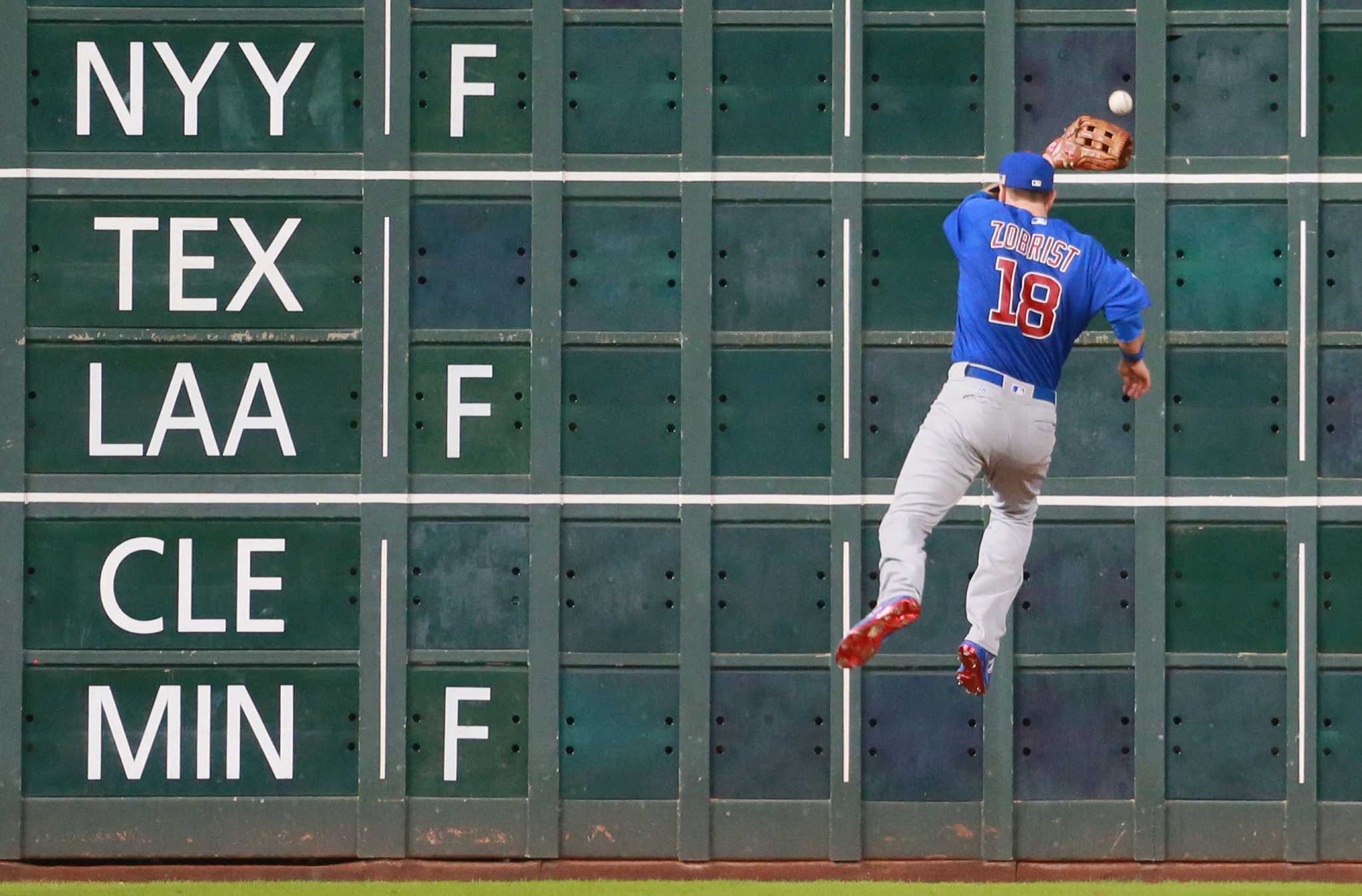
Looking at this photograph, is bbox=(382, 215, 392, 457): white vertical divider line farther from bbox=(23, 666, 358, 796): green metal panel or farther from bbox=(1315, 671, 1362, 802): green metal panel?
bbox=(1315, 671, 1362, 802): green metal panel

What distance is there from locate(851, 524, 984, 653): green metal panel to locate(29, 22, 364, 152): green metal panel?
5.16 meters

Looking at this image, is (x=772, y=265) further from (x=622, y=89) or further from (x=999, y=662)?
(x=999, y=662)

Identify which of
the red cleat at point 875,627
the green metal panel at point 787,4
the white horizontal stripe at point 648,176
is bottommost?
the red cleat at point 875,627

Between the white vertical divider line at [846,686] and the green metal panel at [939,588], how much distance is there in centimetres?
9

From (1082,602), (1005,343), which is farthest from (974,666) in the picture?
(1082,602)

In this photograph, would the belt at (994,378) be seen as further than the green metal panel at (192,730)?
No

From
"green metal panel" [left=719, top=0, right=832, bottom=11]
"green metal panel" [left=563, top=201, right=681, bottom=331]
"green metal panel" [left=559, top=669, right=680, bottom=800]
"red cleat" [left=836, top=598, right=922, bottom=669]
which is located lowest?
"green metal panel" [left=559, top=669, right=680, bottom=800]

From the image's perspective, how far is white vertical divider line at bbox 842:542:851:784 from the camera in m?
16.0

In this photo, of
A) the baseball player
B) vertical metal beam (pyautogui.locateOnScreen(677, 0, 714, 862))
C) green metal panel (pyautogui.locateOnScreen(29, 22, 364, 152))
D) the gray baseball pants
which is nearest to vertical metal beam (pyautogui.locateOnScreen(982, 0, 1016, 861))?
vertical metal beam (pyautogui.locateOnScreen(677, 0, 714, 862))

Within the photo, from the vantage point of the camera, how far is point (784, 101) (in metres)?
16.0

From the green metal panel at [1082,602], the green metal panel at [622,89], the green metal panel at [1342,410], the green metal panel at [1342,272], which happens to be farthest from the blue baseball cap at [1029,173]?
the green metal panel at [1342,410]

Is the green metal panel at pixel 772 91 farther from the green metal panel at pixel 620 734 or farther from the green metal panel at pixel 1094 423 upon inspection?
the green metal panel at pixel 620 734

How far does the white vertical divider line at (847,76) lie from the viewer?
15922 mm

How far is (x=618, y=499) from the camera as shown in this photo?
630 inches
